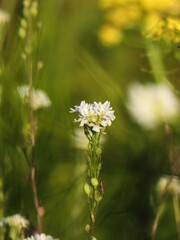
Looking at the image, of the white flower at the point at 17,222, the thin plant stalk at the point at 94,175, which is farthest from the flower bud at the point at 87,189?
the white flower at the point at 17,222

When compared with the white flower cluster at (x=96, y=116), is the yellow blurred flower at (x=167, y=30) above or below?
above

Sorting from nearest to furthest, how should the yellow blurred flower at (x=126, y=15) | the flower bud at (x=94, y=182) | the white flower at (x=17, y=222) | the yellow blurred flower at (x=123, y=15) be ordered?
the flower bud at (x=94, y=182) < the white flower at (x=17, y=222) < the yellow blurred flower at (x=126, y=15) < the yellow blurred flower at (x=123, y=15)

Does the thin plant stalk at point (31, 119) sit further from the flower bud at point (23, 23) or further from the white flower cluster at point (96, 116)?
the white flower cluster at point (96, 116)

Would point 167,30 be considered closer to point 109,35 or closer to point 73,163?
point 73,163

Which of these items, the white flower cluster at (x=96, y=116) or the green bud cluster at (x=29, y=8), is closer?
the white flower cluster at (x=96, y=116)

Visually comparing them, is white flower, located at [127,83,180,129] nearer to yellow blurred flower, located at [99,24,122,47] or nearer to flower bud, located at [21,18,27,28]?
flower bud, located at [21,18,27,28]

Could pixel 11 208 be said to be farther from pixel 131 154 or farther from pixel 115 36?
pixel 115 36

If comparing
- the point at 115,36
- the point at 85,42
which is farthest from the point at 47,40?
the point at 85,42
